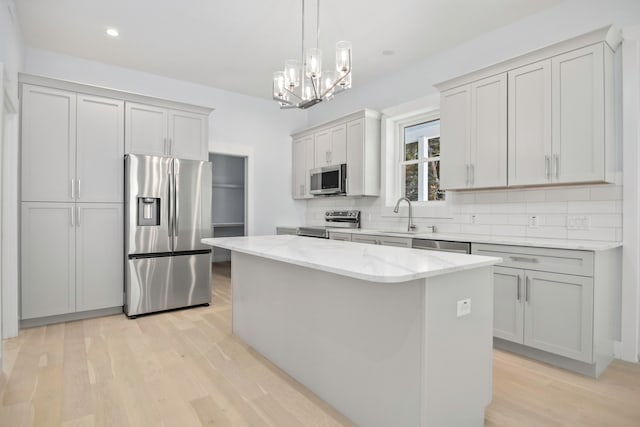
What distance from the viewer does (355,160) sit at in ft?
15.4

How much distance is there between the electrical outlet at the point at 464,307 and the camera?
1.66m

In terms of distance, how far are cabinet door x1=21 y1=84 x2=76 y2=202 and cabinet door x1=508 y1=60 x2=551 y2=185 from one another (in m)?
4.14

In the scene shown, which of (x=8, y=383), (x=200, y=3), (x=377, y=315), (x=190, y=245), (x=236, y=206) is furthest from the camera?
(x=236, y=206)

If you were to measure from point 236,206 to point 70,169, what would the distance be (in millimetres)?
4467

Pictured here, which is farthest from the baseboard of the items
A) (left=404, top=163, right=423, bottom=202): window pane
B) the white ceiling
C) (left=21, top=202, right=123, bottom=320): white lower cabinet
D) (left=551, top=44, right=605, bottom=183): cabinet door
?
(left=551, top=44, right=605, bottom=183): cabinet door

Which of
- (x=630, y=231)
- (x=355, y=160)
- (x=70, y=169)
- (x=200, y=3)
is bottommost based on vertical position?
(x=630, y=231)

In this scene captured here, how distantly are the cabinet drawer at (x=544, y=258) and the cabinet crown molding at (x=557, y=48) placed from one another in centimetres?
152

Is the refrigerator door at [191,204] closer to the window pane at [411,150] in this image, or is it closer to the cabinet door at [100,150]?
the cabinet door at [100,150]

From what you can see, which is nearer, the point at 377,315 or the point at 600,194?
the point at 377,315

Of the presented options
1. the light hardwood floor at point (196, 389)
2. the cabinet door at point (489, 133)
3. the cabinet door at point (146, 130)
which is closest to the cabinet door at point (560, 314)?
the light hardwood floor at point (196, 389)

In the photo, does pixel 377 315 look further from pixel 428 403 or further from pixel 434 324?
pixel 428 403

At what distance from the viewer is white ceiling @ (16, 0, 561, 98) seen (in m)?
3.11

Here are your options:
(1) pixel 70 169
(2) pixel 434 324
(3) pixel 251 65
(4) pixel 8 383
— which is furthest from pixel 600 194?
(1) pixel 70 169

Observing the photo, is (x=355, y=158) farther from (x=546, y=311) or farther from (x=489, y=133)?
(x=546, y=311)
